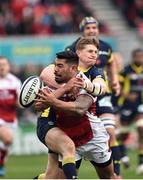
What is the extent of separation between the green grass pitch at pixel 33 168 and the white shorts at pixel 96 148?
12.5ft

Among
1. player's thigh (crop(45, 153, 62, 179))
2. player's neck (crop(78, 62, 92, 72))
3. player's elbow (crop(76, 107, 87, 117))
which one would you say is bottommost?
player's thigh (crop(45, 153, 62, 179))

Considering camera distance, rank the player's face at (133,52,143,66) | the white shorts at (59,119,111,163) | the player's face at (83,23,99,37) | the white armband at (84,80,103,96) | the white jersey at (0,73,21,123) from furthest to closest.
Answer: the player's face at (133,52,143,66), the white jersey at (0,73,21,123), the player's face at (83,23,99,37), the white shorts at (59,119,111,163), the white armband at (84,80,103,96)

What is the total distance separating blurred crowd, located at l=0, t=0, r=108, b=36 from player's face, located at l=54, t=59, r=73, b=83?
15871 millimetres

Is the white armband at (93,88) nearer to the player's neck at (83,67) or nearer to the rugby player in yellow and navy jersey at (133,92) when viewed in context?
the player's neck at (83,67)

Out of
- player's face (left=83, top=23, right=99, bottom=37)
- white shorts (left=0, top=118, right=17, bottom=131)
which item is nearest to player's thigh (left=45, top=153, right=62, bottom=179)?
player's face (left=83, top=23, right=99, bottom=37)

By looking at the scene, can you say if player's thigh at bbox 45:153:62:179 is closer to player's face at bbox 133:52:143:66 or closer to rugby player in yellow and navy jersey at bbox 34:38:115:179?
rugby player in yellow and navy jersey at bbox 34:38:115:179

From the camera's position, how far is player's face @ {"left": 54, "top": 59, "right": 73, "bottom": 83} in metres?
10.1

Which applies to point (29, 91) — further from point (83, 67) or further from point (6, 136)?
point (6, 136)

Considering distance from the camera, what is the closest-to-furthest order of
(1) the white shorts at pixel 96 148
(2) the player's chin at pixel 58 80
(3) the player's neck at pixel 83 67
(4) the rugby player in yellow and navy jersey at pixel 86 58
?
(2) the player's chin at pixel 58 80 → (1) the white shorts at pixel 96 148 → (4) the rugby player in yellow and navy jersey at pixel 86 58 → (3) the player's neck at pixel 83 67

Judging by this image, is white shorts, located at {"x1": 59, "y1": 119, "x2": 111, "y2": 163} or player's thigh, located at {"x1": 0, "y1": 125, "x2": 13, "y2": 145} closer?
white shorts, located at {"x1": 59, "y1": 119, "x2": 111, "y2": 163}

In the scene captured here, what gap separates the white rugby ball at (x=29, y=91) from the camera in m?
10.2

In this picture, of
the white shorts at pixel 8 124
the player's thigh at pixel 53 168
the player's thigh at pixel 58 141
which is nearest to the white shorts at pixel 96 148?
the player's thigh at pixel 53 168

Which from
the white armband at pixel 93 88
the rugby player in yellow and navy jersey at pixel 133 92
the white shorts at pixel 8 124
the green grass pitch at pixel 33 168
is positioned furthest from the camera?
the rugby player in yellow and navy jersey at pixel 133 92

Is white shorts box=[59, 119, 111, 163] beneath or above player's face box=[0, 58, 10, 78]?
above
